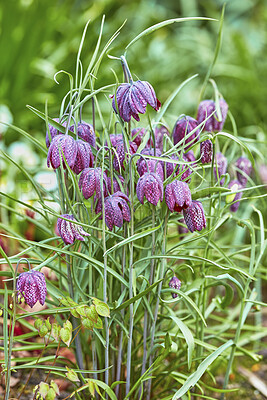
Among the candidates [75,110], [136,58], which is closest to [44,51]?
[136,58]

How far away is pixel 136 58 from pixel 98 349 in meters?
2.07

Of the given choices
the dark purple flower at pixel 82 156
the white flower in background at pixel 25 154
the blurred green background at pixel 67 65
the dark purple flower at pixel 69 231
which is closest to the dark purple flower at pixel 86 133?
the dark purple flower at pixel 82 156

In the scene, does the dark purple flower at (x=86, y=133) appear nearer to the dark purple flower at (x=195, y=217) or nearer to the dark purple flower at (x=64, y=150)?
the dark purple flower at (x=64, y=150)

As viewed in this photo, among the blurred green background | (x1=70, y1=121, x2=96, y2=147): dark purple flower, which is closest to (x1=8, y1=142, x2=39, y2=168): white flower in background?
the blurred green background

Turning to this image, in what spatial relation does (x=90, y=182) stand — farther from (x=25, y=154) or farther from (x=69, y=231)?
(x=25, y=154)

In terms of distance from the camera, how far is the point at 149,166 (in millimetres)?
872

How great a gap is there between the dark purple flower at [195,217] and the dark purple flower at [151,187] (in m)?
0.08

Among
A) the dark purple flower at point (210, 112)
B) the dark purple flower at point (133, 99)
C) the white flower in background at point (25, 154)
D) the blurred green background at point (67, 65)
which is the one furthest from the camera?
the blurred green background at point (67, 65)

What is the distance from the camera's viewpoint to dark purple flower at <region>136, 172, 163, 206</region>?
82cm

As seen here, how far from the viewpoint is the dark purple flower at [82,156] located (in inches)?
33.1

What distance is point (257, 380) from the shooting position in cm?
136

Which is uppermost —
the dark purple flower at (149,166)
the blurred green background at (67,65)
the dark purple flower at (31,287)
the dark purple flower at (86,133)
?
the blurred green background at (67,65)

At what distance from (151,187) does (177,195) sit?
0.05 m

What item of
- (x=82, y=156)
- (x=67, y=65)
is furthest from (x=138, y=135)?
(x=67, y=65)
